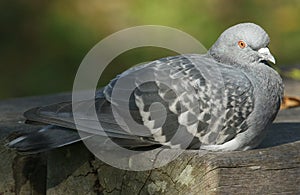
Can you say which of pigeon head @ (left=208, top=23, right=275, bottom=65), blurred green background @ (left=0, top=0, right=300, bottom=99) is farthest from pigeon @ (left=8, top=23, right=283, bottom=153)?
blurred green background @ (left=0, top=0, right=300, bottom=99)

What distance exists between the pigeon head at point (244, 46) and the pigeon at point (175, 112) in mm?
58

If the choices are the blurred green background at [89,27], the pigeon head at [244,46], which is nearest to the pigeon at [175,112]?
the pigeon head at [244,46]

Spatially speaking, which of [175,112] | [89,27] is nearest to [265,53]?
[175,112]

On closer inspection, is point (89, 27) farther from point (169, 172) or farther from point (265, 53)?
point (169, 172)

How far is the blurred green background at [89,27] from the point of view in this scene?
920 cm

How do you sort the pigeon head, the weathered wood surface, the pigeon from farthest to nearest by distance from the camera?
the pigeon head < the pigeon < the weathered wood surface

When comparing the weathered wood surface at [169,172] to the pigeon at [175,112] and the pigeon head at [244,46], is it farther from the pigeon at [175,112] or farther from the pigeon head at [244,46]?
the pigeon head at [244,46]

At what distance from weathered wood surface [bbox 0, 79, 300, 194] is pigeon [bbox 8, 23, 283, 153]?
0.49ft

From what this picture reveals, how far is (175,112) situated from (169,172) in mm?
366

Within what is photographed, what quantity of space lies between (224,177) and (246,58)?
0.88 meters

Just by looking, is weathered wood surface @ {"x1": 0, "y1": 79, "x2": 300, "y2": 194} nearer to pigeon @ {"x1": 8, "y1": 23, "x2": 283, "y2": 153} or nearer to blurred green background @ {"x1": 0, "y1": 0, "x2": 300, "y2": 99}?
pigeon @ {"x1": 8, "y1": 23, "x2": 283, "y2": 153}

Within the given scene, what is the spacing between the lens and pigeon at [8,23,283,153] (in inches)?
155

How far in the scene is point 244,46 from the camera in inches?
165

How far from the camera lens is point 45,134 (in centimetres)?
401
